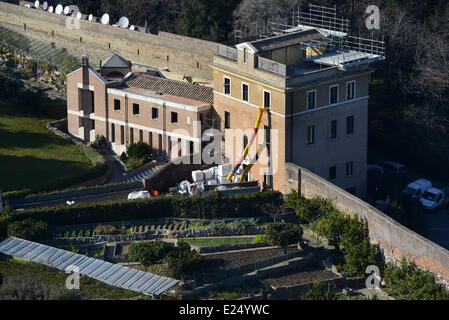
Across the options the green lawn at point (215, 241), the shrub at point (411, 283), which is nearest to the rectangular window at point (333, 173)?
the green lawn at point (215, 241)

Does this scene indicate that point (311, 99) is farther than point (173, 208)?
Yes

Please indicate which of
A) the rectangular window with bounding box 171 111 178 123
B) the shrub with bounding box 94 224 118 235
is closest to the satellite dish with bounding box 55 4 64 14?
the rectangular window with bounding box 171 111 178 123

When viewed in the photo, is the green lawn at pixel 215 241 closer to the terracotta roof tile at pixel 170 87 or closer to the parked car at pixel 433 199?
the terracotta roof tile at pixel 170 87

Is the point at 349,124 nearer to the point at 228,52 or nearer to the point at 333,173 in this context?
the point at 333,173

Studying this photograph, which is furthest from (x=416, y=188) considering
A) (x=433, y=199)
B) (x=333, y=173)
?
(x=333, y=173)

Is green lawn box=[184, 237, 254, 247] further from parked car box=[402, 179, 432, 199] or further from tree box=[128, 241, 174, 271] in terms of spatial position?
parked car box=[402, 179, 432, 199]

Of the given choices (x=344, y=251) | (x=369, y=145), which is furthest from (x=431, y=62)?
(x=344, y=251)
